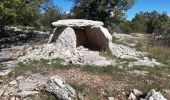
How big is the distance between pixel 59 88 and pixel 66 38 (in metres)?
8.52

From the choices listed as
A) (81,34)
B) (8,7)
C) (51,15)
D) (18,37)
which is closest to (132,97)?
(8,7)


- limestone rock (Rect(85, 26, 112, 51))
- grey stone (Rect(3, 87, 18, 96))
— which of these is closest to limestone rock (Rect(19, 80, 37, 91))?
grey stone (Rect(3, 87, 18, 96))

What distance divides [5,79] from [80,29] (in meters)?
9.96

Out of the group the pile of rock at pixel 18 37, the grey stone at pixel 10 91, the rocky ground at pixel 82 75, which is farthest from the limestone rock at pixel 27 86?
the pile of rock at pixel 18 37

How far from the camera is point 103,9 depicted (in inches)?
1517

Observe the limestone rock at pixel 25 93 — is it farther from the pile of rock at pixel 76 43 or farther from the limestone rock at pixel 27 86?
the pile of rock at pixel 76 43

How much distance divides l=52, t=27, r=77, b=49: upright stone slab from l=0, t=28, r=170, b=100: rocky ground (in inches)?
23.7

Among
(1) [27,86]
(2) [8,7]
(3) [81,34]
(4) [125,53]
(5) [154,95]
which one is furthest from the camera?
(3) [81,34]

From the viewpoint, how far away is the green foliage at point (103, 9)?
38.5 meters

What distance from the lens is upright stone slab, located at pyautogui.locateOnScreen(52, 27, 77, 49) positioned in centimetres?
2586

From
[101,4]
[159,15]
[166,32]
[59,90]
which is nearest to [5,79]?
[59,90]

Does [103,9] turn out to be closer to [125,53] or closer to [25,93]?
[125,53]

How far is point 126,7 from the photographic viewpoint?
3950cm

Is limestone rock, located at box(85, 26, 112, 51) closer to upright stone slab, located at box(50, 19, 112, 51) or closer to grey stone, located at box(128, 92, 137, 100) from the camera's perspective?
upright stone slab, located at box(50, 19, 112, 51)
